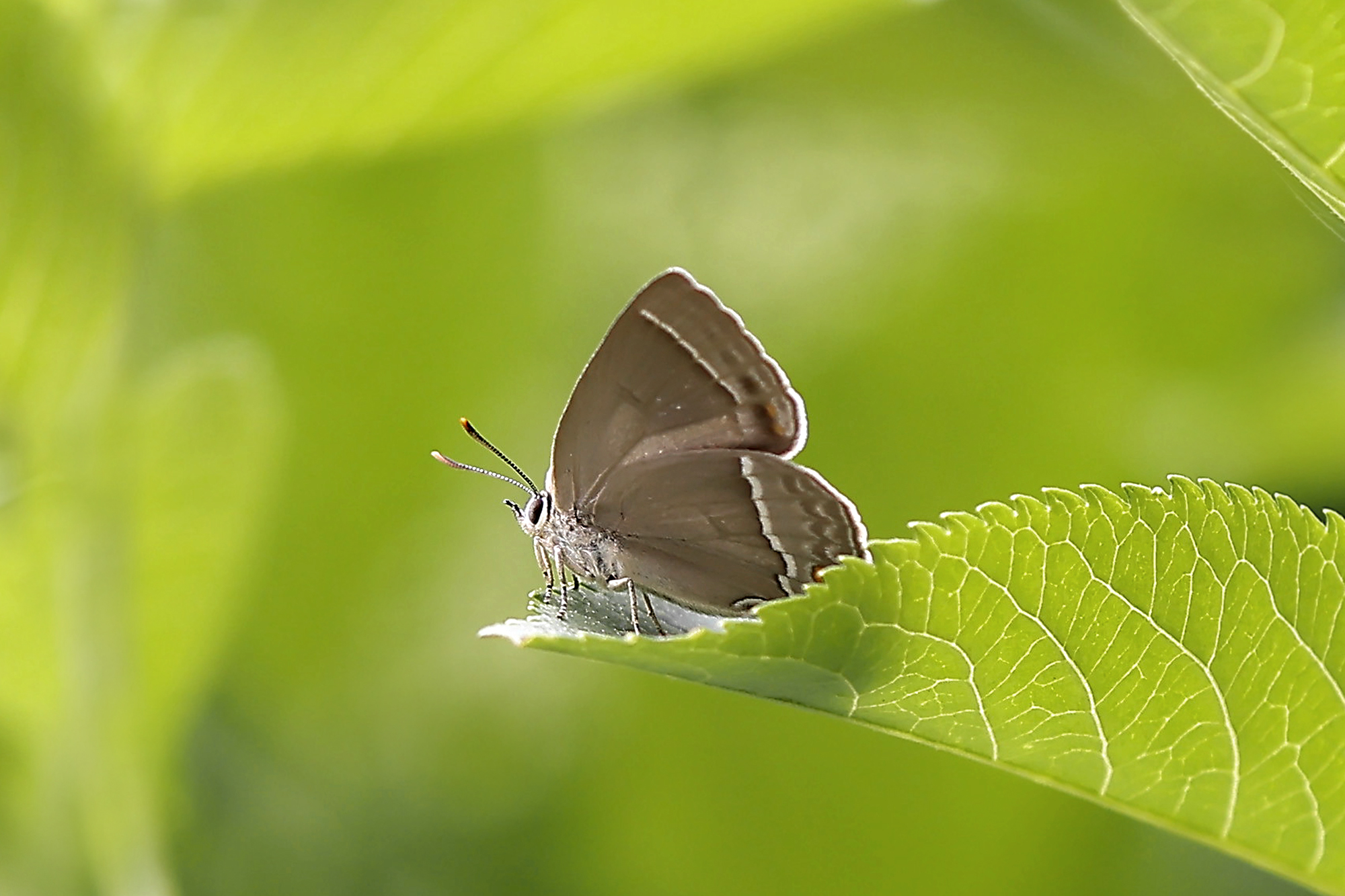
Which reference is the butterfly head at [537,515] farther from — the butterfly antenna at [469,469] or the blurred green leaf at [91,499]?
the blurred green leaf at [91,499]

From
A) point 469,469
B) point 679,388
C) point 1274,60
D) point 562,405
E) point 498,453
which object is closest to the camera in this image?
point 1274,60

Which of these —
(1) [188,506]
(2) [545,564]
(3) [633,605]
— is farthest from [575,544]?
(1) [188,506]

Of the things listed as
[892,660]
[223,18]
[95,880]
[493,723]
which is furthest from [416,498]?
[892,660]

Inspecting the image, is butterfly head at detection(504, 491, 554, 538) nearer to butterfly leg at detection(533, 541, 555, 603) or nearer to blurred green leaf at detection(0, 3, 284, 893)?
butterfly leg at detection(533, 541, 555, 603)

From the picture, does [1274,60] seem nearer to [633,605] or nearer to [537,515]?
[633,605]

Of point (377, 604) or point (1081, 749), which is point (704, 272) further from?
point (1081, 749)
